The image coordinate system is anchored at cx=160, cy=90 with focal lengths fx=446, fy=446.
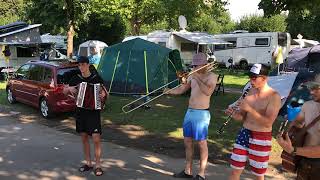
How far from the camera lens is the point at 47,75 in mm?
11672

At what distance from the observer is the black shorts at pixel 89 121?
20.9ft

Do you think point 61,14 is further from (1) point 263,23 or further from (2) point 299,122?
(1) point 263,23

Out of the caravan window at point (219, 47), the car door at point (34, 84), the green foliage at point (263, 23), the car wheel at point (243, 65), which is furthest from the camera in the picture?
the green foliage at point (263, 23)

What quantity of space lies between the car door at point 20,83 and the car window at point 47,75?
1177mm

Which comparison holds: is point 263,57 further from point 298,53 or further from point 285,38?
point 298,53

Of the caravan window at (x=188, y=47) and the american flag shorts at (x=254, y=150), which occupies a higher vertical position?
the caravan window at (x=188, y=47)

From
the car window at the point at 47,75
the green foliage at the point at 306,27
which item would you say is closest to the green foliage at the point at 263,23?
the green foliage at the point at 306,27

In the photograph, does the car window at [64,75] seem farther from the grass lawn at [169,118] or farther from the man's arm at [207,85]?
the man's arm at [207,85]

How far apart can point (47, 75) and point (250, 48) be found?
2069 cm

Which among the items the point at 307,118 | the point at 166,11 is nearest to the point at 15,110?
the point at 307,118

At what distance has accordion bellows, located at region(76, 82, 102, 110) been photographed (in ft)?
20.9

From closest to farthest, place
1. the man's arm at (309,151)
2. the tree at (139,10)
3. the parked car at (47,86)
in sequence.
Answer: the man's arm at (309,151) → the parked car at (47,86) → the tree at (139,10)

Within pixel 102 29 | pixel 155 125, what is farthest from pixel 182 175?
pixel 102 29

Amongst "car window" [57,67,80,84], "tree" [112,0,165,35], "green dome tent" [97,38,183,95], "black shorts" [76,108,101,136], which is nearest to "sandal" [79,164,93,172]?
"black shorts" [76,108,101,136]
